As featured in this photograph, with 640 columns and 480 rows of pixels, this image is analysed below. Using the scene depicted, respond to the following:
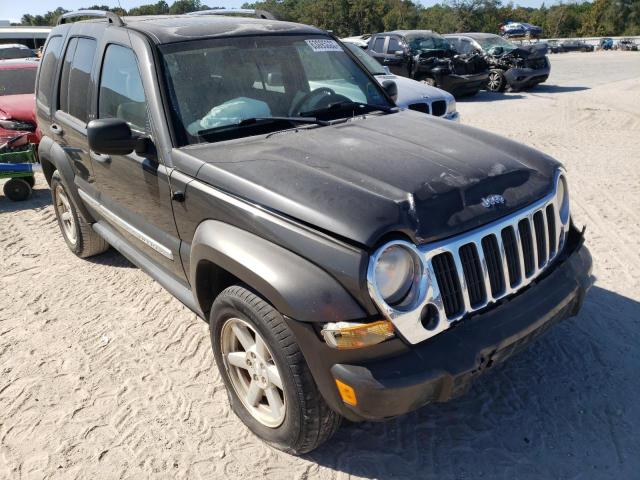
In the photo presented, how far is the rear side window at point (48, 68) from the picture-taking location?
15.6ft

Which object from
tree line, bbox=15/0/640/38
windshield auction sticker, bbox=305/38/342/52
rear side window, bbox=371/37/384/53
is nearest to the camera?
windshield auction sticker, bbox=305/38/342/52

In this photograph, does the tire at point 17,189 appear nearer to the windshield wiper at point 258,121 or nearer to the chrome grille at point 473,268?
the windshield wiper at point 258,121

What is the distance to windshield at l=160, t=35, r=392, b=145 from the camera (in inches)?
128

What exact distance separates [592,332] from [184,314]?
2.89 m

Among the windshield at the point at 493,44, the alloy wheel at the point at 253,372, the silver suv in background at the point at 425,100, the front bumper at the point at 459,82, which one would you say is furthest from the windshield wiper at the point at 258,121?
the windshield at the point at 493,44

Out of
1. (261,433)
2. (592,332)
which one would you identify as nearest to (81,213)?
(261,433)

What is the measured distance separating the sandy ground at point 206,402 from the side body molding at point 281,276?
3.16ft

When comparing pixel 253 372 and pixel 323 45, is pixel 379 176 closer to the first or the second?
pixel 253 372

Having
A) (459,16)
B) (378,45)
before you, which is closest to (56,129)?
(378,45)

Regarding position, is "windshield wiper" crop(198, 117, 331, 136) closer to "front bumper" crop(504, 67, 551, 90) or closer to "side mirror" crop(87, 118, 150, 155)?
"side mirror" crop(87, 118, 150, 155)

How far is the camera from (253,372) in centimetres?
285

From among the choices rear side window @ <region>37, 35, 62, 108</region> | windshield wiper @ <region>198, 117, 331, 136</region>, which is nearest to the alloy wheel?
windshield wiper @ <region>198, 117, 331, 136</region>

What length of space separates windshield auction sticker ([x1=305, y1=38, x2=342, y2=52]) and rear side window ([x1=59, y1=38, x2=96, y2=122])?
5.11 feet

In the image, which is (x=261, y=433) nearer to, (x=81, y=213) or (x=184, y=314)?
(x=184, y=314)
